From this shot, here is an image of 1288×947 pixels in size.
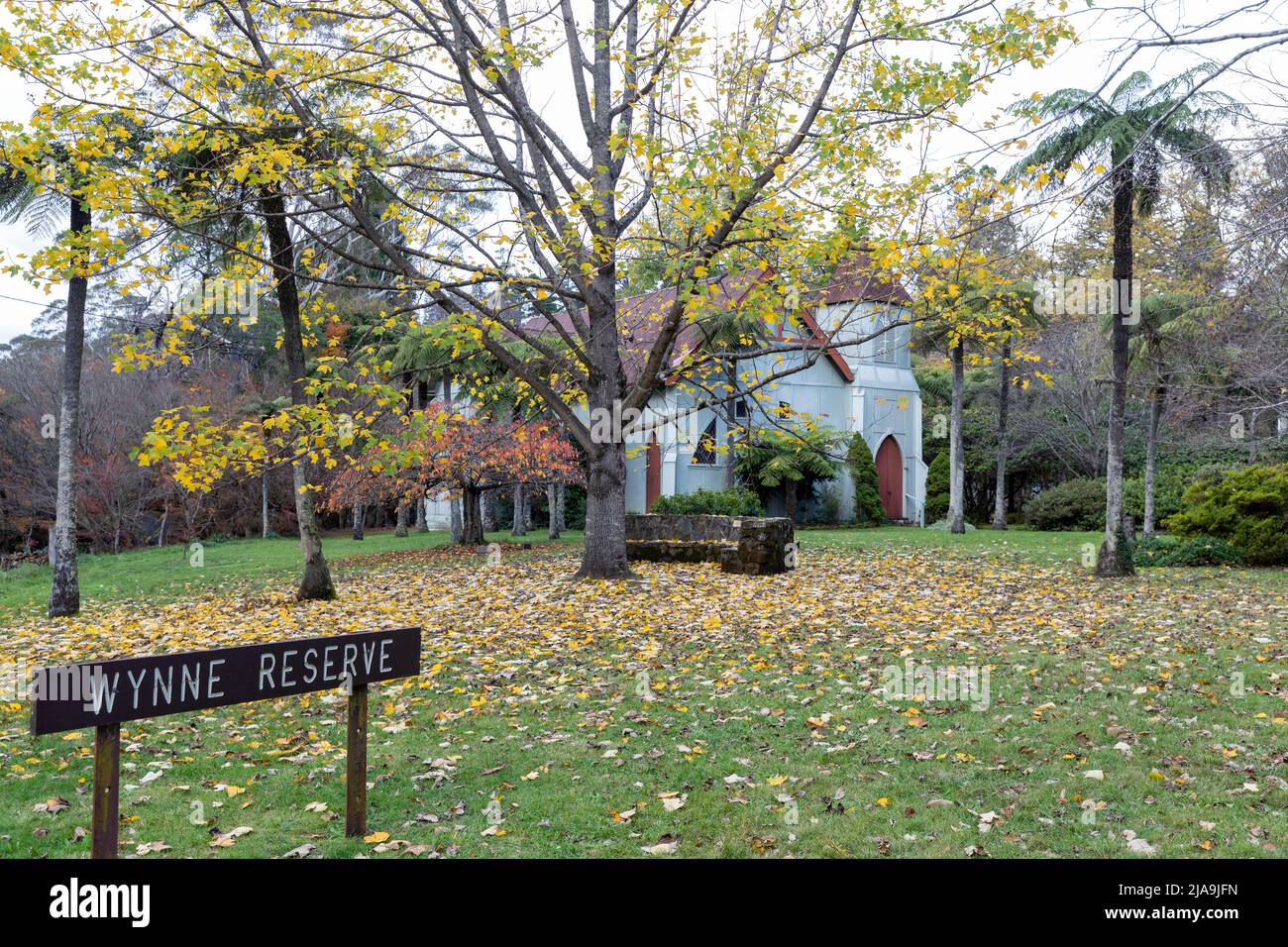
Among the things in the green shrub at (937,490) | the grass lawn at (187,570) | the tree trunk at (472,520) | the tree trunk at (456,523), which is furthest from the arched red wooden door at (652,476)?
the green shrub at (937,490)

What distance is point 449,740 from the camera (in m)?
6.91

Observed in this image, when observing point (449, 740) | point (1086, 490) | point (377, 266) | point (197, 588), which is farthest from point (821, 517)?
point (449, 740)

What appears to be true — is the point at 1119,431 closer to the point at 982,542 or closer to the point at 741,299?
the point at 982,542

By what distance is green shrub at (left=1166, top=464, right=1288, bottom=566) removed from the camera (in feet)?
55.9

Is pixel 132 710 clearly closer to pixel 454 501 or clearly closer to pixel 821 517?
pixel 454 501

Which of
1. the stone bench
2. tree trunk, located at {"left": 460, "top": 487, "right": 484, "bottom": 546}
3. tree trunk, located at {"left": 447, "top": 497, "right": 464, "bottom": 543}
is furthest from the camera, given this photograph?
tree trunk, located at {"left": 447, "top": 497, "right": 464, "bottom": 543}

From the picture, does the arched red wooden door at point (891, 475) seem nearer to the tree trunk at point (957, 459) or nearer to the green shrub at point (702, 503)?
the tree trunk at point (957, 459)

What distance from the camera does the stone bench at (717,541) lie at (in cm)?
1619

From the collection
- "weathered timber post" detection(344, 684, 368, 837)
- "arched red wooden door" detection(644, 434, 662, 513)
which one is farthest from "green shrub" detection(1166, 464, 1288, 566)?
"weathered timber post" detection(344, 684, 368, 837)

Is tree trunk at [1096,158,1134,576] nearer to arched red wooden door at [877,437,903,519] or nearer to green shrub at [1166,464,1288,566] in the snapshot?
green shrub at [1166,464,1288,566]

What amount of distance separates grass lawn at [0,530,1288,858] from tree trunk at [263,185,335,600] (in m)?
1.78

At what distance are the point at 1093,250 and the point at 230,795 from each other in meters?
32.6

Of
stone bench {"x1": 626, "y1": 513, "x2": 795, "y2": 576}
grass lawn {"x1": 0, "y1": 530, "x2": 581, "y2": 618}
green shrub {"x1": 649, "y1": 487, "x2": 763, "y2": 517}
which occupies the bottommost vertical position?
grass lawn {"x1": 0, "y1": 530, "x2": 581, "y2": 618}

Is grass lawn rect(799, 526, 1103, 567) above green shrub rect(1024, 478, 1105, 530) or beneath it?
beneath
